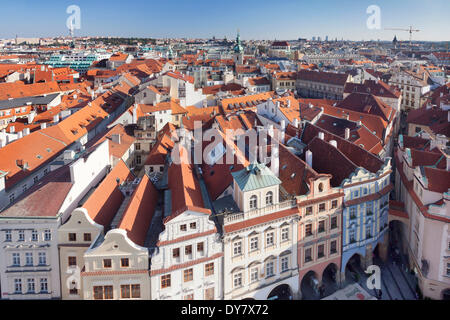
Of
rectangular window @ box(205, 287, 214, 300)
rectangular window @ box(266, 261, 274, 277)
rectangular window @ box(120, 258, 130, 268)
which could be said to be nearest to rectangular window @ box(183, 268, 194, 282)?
rectangular window @ box(205, 287, 214, 300)

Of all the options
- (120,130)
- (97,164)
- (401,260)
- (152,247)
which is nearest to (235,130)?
(120,130)

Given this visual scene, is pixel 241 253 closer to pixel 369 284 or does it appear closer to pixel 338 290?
pixel 338 290

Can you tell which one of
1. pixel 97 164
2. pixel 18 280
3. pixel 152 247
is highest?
pixel 97 164

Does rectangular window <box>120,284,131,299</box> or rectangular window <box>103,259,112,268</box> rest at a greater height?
rectangular window <box>103,259,112,268</box>

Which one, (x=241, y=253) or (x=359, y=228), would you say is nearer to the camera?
(x=241, y=253)

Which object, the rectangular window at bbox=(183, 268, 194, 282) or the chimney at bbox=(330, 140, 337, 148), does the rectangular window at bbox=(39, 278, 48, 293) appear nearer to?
the rectangular window at bbox=(183, 268, 194, 282)

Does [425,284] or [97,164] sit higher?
[97,164]
